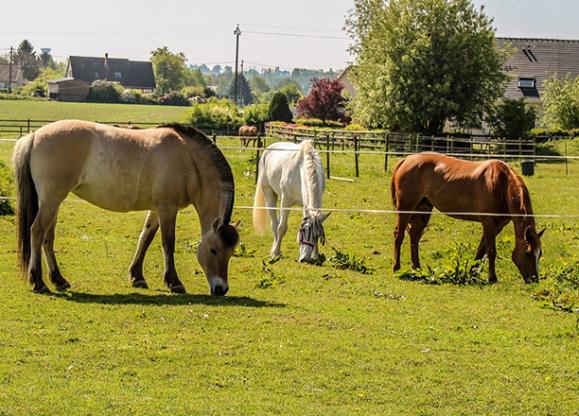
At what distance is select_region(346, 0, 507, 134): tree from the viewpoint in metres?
48.2

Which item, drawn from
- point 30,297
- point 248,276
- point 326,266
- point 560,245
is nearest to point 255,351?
point 30,297

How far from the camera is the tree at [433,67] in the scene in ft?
158

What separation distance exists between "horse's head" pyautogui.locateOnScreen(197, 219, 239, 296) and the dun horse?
0.5 inches

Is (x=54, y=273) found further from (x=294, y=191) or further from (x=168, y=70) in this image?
(x=168, y=70)

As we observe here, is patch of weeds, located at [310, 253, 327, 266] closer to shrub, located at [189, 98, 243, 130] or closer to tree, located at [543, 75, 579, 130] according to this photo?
shrub, located at [189, 98, 243, 130]

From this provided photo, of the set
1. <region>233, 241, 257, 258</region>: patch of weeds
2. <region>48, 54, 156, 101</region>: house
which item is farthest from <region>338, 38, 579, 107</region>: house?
<region>48, 54, 156, 101</region>: house

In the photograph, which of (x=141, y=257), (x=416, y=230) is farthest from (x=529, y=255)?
(x=141, y=257)

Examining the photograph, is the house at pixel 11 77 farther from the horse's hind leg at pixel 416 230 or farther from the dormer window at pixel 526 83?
the horse's hind leg at pixel 416 230

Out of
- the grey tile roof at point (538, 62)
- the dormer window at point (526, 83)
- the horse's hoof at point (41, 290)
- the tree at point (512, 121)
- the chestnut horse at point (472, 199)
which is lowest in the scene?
the horse's hoof at point (41, 290)

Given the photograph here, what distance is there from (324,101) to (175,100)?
45.7m

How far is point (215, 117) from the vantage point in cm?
5775

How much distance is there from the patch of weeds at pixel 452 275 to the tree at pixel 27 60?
554ft

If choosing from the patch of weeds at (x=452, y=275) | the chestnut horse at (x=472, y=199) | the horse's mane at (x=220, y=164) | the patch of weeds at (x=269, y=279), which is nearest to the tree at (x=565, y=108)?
the chestnut horse at (x=472, y=199)

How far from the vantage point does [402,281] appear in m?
13.5
